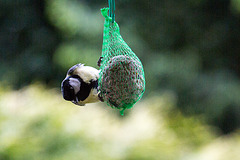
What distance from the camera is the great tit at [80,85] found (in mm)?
1122

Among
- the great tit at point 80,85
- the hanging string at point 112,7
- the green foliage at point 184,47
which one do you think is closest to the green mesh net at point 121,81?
the great tit at point 80,85

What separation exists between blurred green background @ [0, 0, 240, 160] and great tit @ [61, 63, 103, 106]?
37.5 inches

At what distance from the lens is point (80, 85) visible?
3.72 feet

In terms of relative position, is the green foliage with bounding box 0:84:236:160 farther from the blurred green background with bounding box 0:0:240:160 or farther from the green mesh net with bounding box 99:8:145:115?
the green mesh net with bounding box 99:8:145:115

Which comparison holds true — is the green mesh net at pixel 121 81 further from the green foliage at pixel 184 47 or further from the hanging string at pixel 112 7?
the green foliage at pixel 184 47

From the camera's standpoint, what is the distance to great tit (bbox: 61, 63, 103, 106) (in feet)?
3.68

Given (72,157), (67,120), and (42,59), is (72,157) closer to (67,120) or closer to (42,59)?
(67,120)

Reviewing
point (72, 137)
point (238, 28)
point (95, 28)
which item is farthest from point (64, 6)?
point (238, 28)

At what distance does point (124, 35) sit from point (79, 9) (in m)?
0.55

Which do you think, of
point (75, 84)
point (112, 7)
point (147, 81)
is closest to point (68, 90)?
point (75, 84)

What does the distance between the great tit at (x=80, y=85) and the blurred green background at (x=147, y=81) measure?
95 centimetres

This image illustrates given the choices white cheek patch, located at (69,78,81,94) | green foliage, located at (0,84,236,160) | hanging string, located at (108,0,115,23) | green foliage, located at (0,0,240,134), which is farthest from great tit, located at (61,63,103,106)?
green foliage, located at (0,0,240,134)

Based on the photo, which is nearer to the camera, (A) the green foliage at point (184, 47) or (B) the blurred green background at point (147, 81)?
(B) the blurred green background at point (147, 81)

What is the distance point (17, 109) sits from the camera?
2.42 meters
